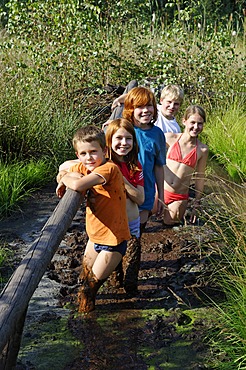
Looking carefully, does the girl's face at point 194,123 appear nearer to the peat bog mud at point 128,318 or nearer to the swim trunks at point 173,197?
the swim trunks at point 173,197

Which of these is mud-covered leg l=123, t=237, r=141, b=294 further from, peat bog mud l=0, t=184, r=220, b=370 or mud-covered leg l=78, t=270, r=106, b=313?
mud-covered leg l=78, t=270, r=106, b=313

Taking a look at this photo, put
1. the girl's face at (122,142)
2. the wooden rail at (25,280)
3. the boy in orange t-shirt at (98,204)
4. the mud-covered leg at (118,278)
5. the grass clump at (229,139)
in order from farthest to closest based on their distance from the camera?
the grass clump at (229,139)
the mud-covered leg at (118,278)
the girl's face at (122,142)
the boy in orange t-shirt at (98,204)
the wooden rail at (25,280)

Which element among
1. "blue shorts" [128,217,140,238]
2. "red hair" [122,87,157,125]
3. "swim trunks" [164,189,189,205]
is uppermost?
"red hair" [122,87,157,125]

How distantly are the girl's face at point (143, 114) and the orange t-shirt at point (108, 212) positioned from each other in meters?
1.07

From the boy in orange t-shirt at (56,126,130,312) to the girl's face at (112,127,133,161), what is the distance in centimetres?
34

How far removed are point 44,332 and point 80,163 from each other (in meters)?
1.10

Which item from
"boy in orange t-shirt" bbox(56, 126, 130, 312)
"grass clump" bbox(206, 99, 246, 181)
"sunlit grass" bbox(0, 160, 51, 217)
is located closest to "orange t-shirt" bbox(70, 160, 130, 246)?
"boy in orange t-shirt" bbox(56, 126, 130, 312)

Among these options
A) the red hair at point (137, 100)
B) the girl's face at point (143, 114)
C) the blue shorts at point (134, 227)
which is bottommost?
Result: the blue shorts at point (134, 227)

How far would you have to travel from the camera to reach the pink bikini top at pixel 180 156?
20.2 ft

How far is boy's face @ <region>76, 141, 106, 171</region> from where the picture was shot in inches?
154

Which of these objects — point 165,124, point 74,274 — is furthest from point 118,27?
point 74,274

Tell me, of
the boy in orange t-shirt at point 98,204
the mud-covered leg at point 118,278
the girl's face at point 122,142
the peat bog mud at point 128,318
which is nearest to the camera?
the peat bog mud at point 128,318

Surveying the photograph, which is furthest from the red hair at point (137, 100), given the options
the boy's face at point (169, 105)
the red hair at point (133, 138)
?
the boy's face at point (169, 105)

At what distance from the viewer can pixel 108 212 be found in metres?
4.03
